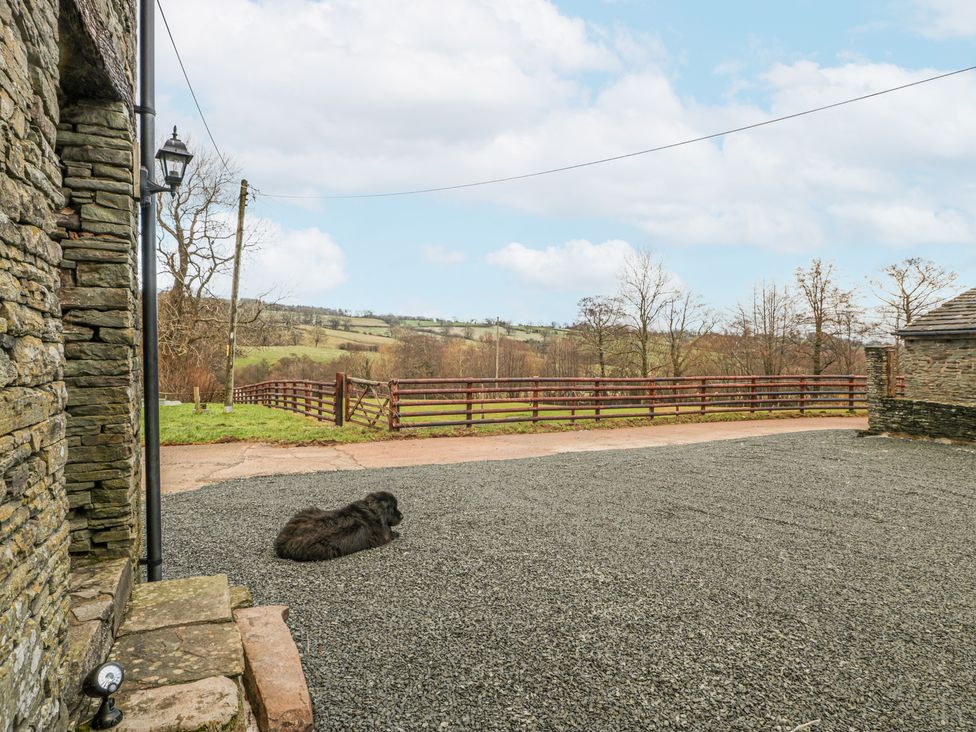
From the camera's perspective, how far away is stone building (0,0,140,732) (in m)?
Answer: 1.61

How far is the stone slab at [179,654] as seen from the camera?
223cm

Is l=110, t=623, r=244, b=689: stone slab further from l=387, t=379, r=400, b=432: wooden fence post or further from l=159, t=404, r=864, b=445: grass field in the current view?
l=387, t=379, r=400, b=432: wooden fence post

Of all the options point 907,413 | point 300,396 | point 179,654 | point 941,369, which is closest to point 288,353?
point 300,396

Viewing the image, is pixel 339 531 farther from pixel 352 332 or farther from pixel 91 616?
pixel 352 332

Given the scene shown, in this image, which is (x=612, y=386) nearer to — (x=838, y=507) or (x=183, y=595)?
(x=838, y=507)

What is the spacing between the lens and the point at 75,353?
2.79 m

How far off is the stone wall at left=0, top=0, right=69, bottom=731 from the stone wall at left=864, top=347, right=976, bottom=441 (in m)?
13.4

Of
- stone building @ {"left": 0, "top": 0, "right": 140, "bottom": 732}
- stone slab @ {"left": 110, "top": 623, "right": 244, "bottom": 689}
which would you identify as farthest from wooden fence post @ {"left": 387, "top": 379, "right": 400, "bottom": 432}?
stone slab @ {"left": 110, "top": 623, "right": 244, "bottom": 689}

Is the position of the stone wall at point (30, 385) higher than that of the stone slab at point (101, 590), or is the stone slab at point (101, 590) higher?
the stone wall at point (30, 385)

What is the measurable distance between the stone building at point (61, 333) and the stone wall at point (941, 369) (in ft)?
52.1

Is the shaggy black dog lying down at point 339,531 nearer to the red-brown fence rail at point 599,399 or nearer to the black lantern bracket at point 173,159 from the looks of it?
the black lantern bracket at point 173,159

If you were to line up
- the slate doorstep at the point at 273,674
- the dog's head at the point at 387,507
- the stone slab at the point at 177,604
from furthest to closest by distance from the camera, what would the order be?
1. the dog's head at the point at 387,507
2. the stone slab at the point at 177,604
3. the slate doorstep at the point at 273,674

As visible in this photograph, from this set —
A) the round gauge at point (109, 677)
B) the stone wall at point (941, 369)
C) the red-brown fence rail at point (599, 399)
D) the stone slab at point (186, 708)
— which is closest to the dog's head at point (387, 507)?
the stone slab at point (186, 708)

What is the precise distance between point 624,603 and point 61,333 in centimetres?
320
